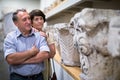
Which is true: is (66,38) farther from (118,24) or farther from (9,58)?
(118,24)

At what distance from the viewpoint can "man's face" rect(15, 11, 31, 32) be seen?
1804 mm

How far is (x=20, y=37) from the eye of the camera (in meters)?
1.80

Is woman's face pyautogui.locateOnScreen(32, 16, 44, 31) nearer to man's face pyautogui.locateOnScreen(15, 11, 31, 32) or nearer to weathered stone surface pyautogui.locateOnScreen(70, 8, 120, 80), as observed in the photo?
man's face pyautogui.locateOnScreen(15, 11, 31, 32)

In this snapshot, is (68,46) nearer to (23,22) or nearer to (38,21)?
(23,22)

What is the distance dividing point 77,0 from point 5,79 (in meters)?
3.26

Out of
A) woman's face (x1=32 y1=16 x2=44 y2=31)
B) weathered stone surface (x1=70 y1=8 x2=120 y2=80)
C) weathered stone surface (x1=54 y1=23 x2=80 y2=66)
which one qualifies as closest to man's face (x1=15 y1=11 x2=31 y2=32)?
woman's face (x1=32 y1=16 x2=44 y2=31)

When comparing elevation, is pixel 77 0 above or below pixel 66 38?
above

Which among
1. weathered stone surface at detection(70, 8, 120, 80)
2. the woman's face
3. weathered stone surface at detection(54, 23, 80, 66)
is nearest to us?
weathered stone surface at detection(70, 8, 120, 80)

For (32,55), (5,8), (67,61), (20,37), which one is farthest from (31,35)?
(5,8)

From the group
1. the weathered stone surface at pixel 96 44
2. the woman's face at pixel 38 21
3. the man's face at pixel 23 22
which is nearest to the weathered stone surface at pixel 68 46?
the weathered stone surface at pixel 96 44

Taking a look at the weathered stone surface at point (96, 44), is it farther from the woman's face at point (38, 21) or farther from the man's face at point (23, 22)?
the woman's face at point (38, 21)

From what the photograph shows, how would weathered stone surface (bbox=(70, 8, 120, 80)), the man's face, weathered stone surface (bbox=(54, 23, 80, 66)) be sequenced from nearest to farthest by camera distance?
weathered stone surface (bbox=(70, 8, 120, 80)), weathered stone surface (bbox=(54, 23, 80, 66)), the man's face

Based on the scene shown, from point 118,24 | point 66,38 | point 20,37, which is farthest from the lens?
point 20,37

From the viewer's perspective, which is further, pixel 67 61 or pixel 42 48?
pixel 42 48
